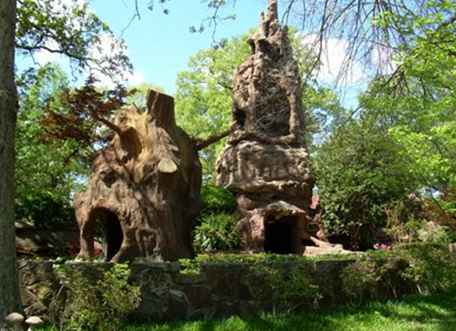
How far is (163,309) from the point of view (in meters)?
6.89

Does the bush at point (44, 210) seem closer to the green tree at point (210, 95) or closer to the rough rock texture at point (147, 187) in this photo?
the rough rock texture at point (147, 187)

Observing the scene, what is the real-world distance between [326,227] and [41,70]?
12144 mm

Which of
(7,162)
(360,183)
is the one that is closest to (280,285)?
(7,162)

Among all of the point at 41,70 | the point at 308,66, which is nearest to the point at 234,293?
the point at 308,66

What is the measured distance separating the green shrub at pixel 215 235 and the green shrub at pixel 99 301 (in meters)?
8.06

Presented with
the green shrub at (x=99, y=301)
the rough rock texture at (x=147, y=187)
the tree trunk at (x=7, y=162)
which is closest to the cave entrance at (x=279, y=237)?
the rough rock texture at (x=147, y=187)

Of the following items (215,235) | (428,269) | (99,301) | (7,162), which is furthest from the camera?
(215,235)

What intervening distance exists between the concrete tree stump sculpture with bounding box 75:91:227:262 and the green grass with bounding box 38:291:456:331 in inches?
109

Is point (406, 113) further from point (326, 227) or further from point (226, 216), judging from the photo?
point (326, 227)

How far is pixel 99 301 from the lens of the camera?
6020 mm

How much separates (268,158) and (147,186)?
320 inches

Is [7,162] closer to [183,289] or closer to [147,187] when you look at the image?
[183,289]

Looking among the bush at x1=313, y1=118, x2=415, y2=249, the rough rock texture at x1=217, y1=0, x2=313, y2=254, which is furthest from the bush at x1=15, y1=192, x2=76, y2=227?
the bush at x1=313, y1=118, x2=415, y2=249

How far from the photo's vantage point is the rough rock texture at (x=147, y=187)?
9367 millimetres
